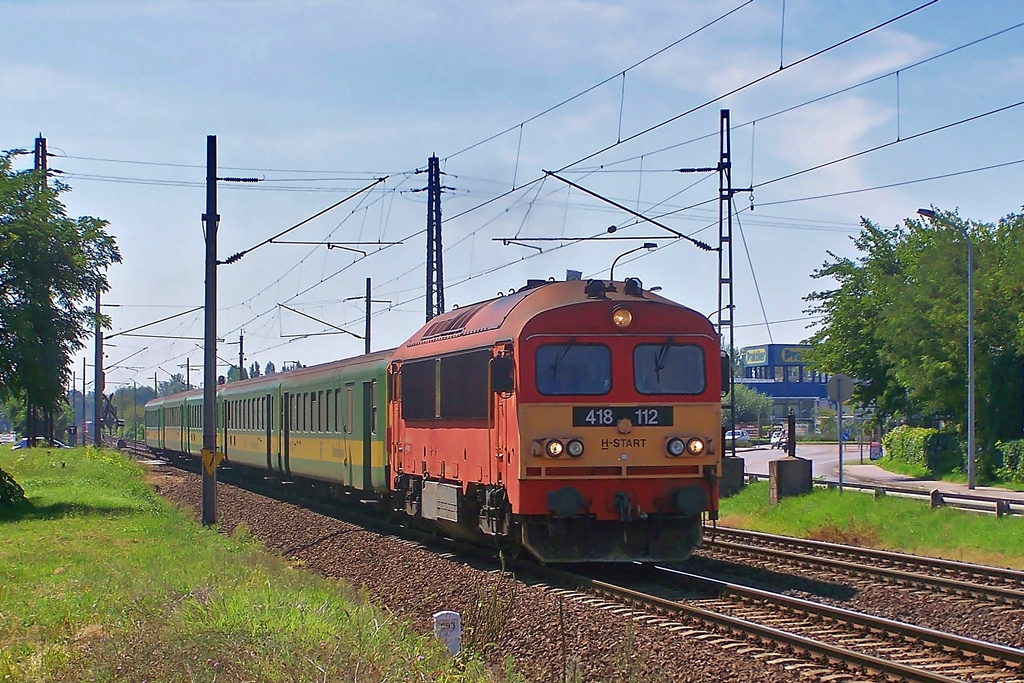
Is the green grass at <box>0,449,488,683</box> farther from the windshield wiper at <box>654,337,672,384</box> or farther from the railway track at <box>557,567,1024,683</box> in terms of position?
the windshield wiper at <box>654,337,672,384</box>

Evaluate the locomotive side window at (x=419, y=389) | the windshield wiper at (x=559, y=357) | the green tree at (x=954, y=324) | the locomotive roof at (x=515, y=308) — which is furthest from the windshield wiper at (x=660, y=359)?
the green tree at (x=954, y=324)

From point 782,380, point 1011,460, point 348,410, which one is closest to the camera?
point 348,410

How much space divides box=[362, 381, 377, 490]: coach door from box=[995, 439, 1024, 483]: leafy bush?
23.6m

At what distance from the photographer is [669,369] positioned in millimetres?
14172

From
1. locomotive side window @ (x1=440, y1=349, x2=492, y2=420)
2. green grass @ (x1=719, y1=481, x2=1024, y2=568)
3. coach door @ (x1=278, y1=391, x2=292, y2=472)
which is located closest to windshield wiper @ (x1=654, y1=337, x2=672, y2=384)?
locomotive side window @ (x1=440, y1=349, x2=492, y2=420)

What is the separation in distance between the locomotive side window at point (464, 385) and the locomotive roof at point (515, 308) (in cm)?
20

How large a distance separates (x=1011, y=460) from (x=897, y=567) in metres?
25.1

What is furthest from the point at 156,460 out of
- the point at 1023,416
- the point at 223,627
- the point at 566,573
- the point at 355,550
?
the point at 223,627

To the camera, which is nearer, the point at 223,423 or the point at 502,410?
the point at 502,410

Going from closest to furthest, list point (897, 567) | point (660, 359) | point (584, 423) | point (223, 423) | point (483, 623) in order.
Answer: point (483, 623), point (584, 423), point (660, 359), point (897, 567), point (223, 423)

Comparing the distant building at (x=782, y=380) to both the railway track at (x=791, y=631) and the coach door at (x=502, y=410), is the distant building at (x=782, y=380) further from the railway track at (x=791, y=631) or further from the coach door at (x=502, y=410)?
the railway track at (x=791, y=631)

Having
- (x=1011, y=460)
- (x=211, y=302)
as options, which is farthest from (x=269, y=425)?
(x=1011, y=460)

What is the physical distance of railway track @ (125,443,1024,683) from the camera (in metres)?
8.98

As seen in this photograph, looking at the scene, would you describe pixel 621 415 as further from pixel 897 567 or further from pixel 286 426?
pixel 286 426
